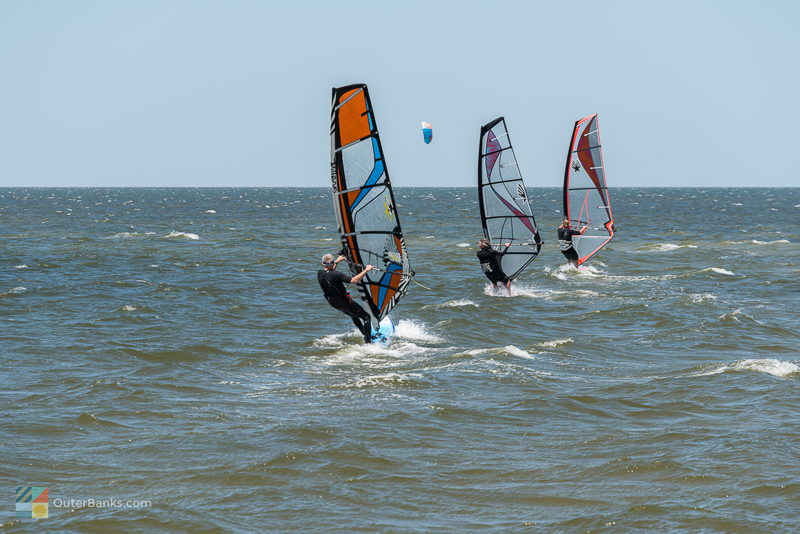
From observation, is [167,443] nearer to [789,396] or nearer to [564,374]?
[564,374]

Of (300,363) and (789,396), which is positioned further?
(300,363)

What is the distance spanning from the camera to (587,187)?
2947 centimetres

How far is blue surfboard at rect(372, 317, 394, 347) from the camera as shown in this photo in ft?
57.7

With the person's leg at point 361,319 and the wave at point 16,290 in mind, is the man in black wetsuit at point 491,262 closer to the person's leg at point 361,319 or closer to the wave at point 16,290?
the person's leg at point 361,319

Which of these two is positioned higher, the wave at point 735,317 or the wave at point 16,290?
the wave at point 16,290

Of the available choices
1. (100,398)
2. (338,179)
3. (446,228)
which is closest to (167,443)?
(100,398)

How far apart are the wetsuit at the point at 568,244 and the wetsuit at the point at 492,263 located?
4872mm

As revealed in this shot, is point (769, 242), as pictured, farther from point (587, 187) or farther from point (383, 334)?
point (383, 334)

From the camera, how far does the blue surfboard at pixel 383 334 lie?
17.6 m

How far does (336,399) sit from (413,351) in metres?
4.08

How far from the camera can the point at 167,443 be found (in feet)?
Result: 36.9

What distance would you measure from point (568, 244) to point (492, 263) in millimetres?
6409

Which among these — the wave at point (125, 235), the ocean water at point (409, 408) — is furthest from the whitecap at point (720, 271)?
the wave at point (125, 235)

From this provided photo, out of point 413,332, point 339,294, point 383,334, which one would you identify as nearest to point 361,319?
point 383,334
